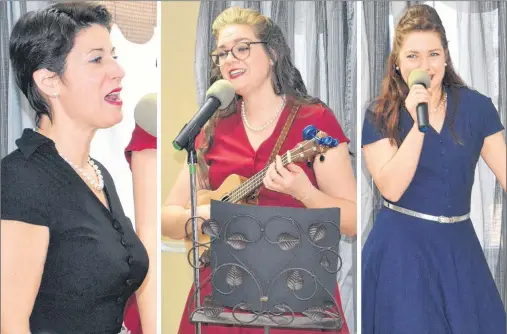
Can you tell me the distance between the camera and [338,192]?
2.82 metres

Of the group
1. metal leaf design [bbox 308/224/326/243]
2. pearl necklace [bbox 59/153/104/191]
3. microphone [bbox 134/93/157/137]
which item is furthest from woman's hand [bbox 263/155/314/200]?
pearl necklace [bbox 59/153/104/191]

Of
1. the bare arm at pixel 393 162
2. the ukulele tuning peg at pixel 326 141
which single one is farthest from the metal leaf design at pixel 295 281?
the bare arm at pixel 393 162

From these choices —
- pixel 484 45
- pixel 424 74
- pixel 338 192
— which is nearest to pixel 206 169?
pixel 338 192

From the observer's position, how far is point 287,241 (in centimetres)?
249

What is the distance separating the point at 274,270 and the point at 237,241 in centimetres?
15

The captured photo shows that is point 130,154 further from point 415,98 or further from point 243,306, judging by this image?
point 415,98

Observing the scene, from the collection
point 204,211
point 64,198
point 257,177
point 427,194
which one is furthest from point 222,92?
point 427,194

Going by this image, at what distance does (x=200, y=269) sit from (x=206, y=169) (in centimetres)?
37

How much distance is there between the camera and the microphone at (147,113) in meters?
2.82

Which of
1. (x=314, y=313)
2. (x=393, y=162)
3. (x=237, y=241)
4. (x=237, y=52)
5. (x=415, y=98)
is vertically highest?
(x=237, y=52)

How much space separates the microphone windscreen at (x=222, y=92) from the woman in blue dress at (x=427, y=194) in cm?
55

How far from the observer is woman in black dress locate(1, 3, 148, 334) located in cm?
250

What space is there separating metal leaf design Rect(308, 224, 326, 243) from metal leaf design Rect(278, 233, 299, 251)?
0.05m

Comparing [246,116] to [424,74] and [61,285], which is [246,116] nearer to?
[424,74]
